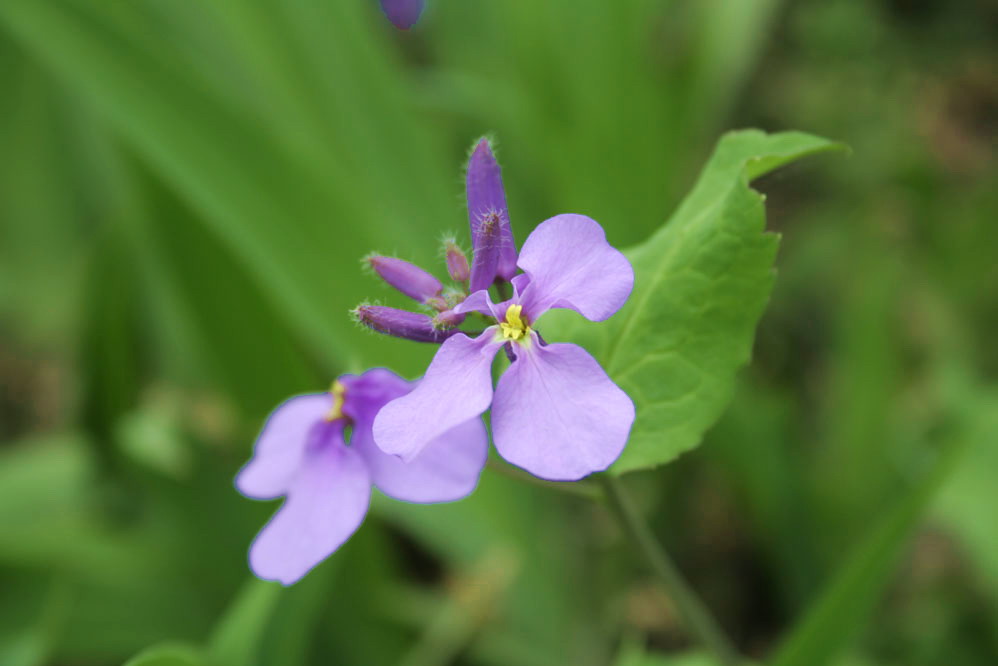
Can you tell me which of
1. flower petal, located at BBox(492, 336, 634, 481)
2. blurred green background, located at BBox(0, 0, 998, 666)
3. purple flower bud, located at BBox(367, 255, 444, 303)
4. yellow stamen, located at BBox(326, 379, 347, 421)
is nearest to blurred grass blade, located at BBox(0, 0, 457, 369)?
blurred green background, located at BBox(0, 0, 998, 666)

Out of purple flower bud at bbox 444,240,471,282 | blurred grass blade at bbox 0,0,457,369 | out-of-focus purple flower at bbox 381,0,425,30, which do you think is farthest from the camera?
out-of-focus purple flower at bbox 381,0,425,30

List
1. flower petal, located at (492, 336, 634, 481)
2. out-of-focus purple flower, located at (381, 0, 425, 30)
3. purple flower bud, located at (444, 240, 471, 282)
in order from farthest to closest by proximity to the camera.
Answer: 1. out-of-focus purple flower, located at (381, 0, 425, 30)
2. purple flower bud, located at (444, 240, 471, 282)
3. flower petal, located at (492, 336, 634, 481)

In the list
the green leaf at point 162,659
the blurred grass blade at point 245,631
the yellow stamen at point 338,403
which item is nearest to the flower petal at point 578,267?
the yellow stamen at point 338,403

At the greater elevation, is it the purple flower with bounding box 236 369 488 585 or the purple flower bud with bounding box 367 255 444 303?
the purple flower bud with bounding box 367 255 444 303

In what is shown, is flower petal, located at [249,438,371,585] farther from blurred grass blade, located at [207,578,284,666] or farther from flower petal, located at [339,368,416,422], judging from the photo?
blurred grass blade, located at [207,578,284,666]

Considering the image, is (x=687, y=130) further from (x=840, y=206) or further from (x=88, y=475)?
(x=88, y=475)

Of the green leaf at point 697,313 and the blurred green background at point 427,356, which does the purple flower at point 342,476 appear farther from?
the blurred green background at point 427,356

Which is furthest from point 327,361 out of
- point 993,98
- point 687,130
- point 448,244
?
point 993,98
